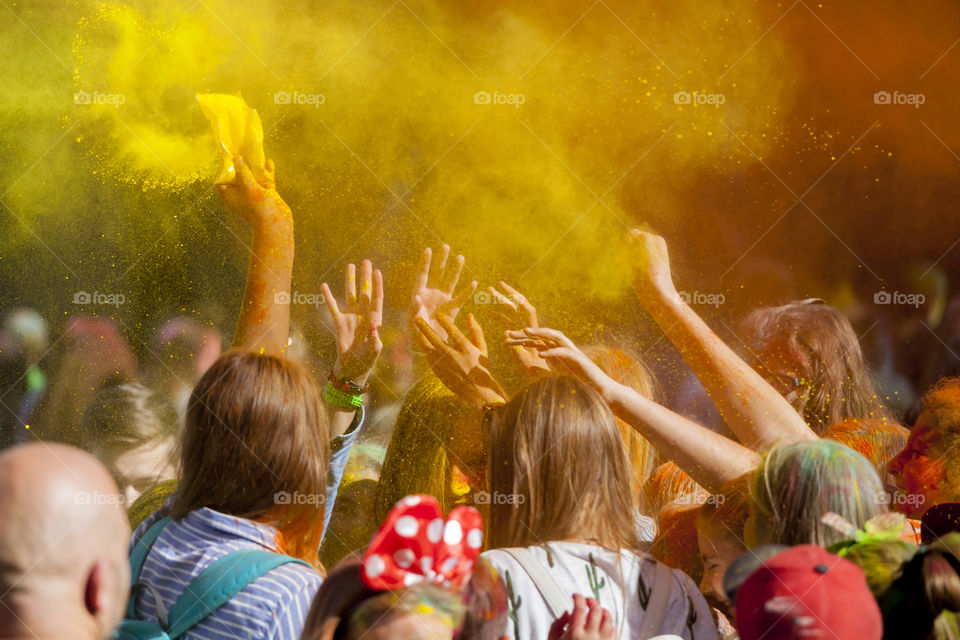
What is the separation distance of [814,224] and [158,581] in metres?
2.94

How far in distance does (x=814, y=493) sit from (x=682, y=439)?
42 centimetres

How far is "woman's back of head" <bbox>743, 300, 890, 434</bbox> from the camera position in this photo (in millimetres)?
2814

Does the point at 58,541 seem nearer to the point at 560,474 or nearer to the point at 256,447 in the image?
the point at 256,447

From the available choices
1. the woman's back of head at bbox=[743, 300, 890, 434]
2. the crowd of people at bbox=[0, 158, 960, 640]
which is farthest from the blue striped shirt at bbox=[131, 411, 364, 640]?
the woman's back of head at bbox=[743, 300, 890, 434]

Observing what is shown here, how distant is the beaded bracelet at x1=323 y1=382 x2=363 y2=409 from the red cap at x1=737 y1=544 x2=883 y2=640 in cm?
116

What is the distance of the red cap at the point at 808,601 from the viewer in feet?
3.80

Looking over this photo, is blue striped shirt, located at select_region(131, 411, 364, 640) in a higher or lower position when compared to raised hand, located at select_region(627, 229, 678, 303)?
lower

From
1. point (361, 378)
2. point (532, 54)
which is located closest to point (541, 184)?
point (532, 54)

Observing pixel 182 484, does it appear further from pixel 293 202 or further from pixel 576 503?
pixel 293 202

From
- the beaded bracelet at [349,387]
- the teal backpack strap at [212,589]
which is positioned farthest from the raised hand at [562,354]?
the teal backpack strap at [212,589]

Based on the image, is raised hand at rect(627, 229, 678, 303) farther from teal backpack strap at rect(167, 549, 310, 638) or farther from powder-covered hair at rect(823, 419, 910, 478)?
teal backpack strap at rect(167, 549, 310, 638)

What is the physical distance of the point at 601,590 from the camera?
1483mm

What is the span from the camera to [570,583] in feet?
4.87

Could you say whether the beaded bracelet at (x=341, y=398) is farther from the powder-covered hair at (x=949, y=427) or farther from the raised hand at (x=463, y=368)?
the powder-covered hair at (x=949, y=427)
